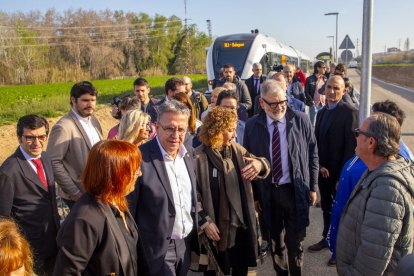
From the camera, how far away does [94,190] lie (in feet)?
6.40

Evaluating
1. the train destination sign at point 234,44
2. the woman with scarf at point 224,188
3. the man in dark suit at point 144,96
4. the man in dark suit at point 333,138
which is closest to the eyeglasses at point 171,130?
the woman with scarf at point 224,188

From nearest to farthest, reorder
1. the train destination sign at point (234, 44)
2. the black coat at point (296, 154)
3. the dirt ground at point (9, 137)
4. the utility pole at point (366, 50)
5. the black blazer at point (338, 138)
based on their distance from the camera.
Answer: the black coat at point (296, 154)
the utility pole at point (366, 50)
the black blazer at point (338, 138)
the dirt ground at point (9, 137)
the train destination sign at point (234, 44)

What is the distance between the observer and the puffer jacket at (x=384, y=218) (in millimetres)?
2068

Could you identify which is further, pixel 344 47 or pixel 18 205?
pixel 344 47

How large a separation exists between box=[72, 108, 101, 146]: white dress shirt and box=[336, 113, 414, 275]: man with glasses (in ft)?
8.54

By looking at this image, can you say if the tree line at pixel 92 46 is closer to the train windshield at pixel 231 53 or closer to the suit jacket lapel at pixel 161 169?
the train windshield at pixel 231 53

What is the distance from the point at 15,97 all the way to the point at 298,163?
26.4 m

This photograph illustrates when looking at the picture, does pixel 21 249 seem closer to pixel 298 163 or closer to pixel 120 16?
pixel 298 163

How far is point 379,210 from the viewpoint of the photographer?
2088mm

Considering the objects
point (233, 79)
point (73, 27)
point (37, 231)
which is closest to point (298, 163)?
point (37, 231)

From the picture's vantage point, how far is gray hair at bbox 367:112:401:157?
2273 mm

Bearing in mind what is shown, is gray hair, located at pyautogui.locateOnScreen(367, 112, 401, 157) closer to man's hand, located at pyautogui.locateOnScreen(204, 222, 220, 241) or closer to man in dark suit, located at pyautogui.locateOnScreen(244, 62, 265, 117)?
man's hand, located at pyautogui.locateOnScreen(204, 222, 220, 241)

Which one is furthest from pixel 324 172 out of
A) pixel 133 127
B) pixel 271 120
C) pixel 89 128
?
pixel 89 128

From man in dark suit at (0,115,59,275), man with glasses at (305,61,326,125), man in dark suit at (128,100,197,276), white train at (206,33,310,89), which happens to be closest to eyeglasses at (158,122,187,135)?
man in dark suit at (128,100,197,276)
